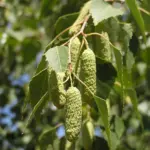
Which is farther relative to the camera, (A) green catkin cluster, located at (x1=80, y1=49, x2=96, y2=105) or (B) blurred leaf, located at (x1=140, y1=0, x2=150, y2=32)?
(B) blurred leaf, located at (x1=140, y1=0, x2=150, y2=32)

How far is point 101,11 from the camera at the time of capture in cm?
156

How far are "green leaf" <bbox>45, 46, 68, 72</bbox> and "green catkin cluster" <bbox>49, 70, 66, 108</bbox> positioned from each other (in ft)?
0.10

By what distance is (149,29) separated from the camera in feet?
6.28

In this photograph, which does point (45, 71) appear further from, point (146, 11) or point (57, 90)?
point (146, 11)

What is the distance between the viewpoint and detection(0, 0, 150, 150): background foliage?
159 centimetres

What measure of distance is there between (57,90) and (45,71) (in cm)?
16

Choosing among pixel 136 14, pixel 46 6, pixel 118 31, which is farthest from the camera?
pixel 46 6

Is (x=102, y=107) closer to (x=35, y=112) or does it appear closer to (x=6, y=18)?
(x=35, y=112)

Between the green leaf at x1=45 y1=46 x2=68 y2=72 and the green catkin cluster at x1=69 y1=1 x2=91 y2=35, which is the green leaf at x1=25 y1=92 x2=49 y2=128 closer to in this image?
the green leaf at x1=45 y1=46 x2=68 y2=72

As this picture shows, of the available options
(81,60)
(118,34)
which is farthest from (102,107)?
(118,34)

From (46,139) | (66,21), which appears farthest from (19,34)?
(46,139)

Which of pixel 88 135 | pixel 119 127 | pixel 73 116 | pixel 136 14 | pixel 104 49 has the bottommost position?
pixel 119 127

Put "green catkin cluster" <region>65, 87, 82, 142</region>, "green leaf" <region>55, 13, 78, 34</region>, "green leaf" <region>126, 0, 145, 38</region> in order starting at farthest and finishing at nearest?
"green leaf" <region>55, 13, 78, 34</region> < "green leaf" <region>126, 0, 145, 38</region> < "green catkin cluster" <region>65, 87, 82, 142</region>

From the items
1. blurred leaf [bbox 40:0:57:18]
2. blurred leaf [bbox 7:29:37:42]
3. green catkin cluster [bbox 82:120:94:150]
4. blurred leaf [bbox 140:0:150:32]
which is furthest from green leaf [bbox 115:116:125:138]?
blurred leaf [bbox 7:29:37:42]
